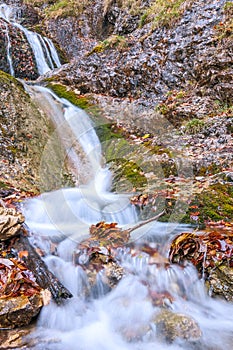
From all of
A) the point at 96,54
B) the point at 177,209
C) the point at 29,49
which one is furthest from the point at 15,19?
the point at 177,209

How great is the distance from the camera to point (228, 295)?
3031 millimetres

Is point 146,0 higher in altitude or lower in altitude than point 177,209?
higher

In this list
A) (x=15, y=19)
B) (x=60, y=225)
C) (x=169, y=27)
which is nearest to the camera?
(x=60, y=225)

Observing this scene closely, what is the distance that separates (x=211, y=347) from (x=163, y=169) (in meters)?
3.37

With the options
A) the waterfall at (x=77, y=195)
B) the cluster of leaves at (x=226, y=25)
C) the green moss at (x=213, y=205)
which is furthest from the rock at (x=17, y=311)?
the cluster of leaves at (x=226, y=25)

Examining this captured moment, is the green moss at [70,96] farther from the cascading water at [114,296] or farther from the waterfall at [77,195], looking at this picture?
the cascading water at [114,296]

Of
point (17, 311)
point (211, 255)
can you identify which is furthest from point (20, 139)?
point (211, 255)

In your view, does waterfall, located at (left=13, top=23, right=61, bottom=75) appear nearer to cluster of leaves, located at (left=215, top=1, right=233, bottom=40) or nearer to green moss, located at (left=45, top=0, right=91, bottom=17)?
green moss, located at (left=45, top=0, right=91, bottom=17)

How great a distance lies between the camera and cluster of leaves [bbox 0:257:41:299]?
263cm

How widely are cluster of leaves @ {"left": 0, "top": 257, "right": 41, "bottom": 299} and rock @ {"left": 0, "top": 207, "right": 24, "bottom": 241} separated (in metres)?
0.27

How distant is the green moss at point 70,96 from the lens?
27.3 feet

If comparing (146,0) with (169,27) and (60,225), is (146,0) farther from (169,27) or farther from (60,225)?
(60,225)

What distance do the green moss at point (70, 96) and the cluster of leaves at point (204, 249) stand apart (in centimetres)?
577

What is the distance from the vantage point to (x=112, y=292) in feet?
10.5
